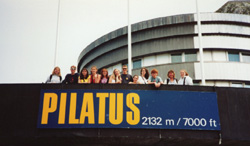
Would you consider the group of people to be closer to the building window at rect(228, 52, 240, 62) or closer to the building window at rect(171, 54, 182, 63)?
the building window at rect(171, 54, 182, 63)

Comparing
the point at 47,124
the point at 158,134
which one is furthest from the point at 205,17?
the point at 47,124

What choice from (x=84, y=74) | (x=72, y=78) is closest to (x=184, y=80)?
(x=84, y=74)

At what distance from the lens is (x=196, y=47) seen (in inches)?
822

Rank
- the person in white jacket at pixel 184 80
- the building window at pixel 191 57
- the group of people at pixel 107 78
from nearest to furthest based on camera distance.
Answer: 1. the group of people at pixel 107 78
2. the person in white jacket at pixel 184 80
3. the building window at pixel 191 57

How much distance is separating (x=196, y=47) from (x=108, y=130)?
1432 centimetres

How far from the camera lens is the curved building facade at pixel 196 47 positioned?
66.9 feet

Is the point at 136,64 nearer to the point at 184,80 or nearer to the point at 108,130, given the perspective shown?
the point at 184,80

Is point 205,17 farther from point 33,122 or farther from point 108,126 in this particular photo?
point 33,122

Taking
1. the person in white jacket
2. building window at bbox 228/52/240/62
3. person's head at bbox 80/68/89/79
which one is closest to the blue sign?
the person in white jacket

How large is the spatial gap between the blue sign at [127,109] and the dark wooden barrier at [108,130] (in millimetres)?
197

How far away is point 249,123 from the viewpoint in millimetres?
9523

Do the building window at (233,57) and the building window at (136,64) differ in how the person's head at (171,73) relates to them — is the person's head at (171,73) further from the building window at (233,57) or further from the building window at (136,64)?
the building window at (233,57)

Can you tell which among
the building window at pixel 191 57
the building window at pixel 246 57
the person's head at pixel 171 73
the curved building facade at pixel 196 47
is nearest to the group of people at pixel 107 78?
the person's head at pixel 171 73

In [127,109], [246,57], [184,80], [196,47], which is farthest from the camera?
[246,57]
